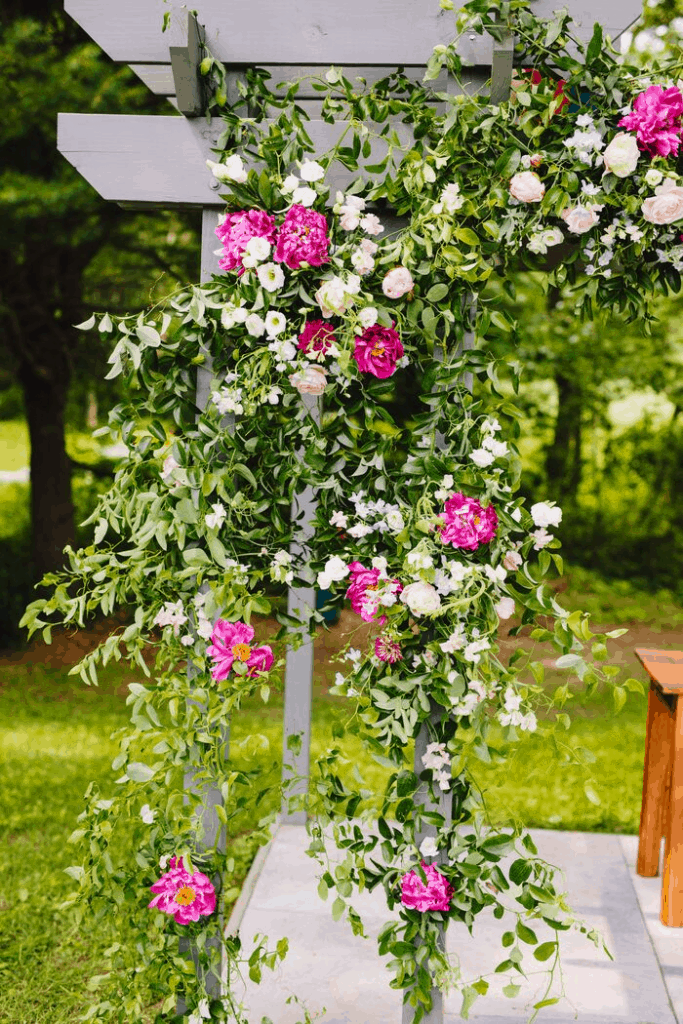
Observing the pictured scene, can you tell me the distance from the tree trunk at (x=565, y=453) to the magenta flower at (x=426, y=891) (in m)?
8.22

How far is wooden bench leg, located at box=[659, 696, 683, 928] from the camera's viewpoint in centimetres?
281

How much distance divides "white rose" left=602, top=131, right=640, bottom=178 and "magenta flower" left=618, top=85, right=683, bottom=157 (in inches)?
1.2

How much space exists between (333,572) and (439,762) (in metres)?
0.46

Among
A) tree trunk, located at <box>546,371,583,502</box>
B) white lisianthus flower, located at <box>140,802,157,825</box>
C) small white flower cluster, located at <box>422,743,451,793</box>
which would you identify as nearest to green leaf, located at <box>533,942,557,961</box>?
small white flower cluster, located at <box>422,743,451,793</box>

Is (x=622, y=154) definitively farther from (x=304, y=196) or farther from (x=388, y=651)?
(x=388, y=651)

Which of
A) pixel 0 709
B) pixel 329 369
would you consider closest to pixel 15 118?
pixel 0 709

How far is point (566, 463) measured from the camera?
9.93 m

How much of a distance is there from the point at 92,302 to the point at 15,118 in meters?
1.77

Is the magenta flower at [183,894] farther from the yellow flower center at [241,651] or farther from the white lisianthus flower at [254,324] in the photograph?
the white lisianthus flower at [254,324]

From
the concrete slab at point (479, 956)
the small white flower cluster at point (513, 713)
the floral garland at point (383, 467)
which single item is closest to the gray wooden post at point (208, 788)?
the floral garland at point (383, 467)

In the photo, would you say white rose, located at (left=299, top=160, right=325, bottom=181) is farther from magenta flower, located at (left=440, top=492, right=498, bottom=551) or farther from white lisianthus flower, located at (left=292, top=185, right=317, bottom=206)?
magenta flower, located at (left=440, top=492, right=498, bottom=551)

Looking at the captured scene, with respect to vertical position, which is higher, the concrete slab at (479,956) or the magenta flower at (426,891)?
the magenta flower at (426,891)

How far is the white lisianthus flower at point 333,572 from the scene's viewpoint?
1945 millimetres

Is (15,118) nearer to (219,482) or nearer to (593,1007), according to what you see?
(219,482)
